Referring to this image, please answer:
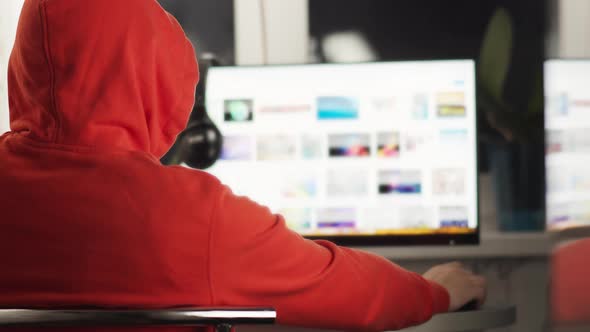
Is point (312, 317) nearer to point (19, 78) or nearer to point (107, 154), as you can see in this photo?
point (107, 154)

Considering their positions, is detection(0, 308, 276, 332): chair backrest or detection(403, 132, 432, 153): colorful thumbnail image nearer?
detection(0, 308, 276, 332): chair backrest

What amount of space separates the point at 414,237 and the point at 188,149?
0.47 meters

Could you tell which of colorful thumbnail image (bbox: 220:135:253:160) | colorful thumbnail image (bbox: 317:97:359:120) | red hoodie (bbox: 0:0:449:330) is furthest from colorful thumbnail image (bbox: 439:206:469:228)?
red hoodie (bbox: 0:0:449:330)

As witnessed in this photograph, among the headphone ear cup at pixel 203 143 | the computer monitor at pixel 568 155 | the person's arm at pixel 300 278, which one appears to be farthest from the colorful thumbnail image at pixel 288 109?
the computer monitor at pixel 568 155

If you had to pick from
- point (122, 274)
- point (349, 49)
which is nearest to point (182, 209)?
point (122, 274)

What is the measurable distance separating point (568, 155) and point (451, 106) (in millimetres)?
1196

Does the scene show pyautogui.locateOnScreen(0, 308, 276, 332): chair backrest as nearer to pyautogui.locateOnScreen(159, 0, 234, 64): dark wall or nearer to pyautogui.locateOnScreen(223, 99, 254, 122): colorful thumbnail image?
pyautogui.locateOnScreen(223, 99, 254, 122): colorful thumbnail image

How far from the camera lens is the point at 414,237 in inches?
60.6

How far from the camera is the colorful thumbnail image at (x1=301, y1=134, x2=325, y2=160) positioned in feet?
5.15

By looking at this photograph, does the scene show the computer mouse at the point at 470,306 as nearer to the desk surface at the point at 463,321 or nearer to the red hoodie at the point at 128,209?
the desk surface at the point at 463,321

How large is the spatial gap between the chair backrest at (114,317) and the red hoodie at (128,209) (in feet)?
0.18

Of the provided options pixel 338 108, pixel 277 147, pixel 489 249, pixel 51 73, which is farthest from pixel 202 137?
pixel 51 73

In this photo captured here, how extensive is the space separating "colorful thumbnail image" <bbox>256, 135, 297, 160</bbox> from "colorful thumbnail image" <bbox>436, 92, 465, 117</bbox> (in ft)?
0.94

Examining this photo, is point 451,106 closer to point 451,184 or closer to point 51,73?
point 451,184
